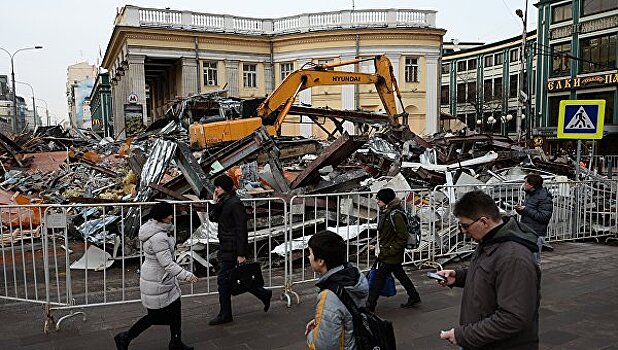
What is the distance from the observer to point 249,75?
37.4 meters

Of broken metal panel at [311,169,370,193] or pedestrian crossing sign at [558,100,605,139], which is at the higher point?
pedestrian crossing sign at [558,100,605,139]

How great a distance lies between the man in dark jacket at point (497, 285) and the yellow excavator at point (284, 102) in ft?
32.0

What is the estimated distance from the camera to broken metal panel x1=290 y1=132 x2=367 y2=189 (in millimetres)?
9289

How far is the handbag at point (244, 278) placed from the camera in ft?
17.6

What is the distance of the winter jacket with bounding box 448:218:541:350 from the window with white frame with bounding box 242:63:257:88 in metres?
35.8

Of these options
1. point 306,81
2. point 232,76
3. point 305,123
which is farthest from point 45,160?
point 232,76

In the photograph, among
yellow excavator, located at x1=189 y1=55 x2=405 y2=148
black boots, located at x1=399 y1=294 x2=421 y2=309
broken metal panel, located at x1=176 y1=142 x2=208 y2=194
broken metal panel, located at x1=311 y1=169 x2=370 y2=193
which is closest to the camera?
black boots, located at x1=399 y1=294 x2=421 y2=309

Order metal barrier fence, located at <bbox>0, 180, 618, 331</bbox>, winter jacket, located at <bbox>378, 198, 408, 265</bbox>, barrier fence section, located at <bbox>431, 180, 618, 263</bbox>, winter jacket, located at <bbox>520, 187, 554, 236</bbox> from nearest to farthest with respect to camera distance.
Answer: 1. winter jacket, located at <bbox>378, 198, 408, 265</bbox>
2. winter jacket, located at <bbox>520, 187, 554, 236</bbox>
3. metal barrier fence, located at <bbox>0, 180, 618, 331</bbox>
4. barrier fence section, located at <bbox>431, 180, 618, 263</bbox>

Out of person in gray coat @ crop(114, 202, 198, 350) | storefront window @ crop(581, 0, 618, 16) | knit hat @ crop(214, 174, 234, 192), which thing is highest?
storefront window @ crop(581, 0, 618, 16)

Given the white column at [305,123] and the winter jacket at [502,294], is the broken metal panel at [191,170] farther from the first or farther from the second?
the white column at [305,123]

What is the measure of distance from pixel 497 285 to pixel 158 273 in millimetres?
3012

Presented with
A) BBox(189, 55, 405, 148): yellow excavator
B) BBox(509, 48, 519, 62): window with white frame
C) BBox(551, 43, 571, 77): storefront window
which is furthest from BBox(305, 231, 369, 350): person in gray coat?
BBox(509, 48, 519, 62): window with white frame

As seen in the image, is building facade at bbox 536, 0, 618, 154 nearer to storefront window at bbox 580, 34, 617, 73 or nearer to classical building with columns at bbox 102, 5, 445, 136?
storefront window at bbox 580, 34, 617, 73

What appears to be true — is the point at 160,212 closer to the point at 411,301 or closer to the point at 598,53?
the point at 411,301
